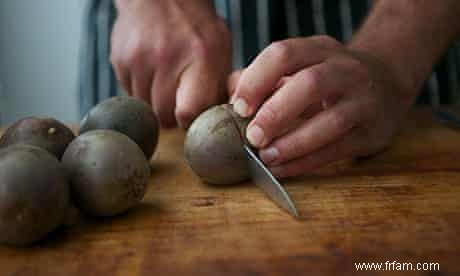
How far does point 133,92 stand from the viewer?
56.8 inches

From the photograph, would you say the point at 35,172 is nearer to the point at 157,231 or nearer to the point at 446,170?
the point at 157,231

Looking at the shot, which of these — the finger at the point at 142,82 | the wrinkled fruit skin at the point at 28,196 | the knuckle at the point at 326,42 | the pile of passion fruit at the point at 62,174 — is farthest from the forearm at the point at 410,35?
the wrinkled fruit skin at the point at 28,196

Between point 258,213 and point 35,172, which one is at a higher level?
point 35,172

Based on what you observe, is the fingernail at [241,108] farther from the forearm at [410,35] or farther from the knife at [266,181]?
the forearm at [410,35]

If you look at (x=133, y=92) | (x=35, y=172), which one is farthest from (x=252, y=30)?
(x=35, y=172)

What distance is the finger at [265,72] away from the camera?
3.48 ft

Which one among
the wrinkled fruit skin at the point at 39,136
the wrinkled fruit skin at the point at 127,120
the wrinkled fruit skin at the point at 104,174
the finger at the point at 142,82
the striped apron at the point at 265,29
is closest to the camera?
the wrinkled fruit skin at the point at 104,174

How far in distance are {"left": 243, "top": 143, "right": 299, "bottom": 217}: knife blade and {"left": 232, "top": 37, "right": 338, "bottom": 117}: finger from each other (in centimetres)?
8

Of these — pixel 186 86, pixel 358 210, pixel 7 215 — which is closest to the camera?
pixel 7 215

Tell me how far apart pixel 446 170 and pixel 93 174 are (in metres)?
0.65

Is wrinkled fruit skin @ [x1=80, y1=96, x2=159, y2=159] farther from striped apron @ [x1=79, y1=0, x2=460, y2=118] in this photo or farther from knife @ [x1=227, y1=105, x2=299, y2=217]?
striped apron @ [x1=79, y1=0, x2=460, y2=118]

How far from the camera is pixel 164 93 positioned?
137 cm

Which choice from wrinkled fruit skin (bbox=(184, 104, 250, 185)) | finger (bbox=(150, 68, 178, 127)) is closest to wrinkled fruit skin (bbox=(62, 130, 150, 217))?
wrinkled fruit skin (bbox=(184, 104, 250, 185))

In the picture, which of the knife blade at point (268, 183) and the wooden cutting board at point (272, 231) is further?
the knife blade at point (268, 183)
